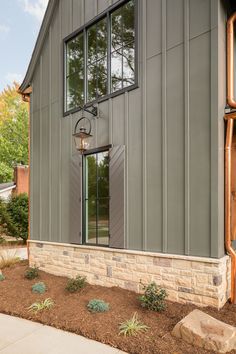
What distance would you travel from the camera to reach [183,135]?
416 centimetres

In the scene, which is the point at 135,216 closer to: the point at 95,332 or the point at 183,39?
the point at 95,332

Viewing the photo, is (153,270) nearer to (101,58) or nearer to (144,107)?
(144,107)

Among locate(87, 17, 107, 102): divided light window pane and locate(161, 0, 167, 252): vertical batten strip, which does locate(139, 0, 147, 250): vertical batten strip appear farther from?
locate(87, 17, 107, 102): divided light window pane

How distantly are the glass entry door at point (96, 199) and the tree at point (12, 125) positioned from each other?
19.5 metres

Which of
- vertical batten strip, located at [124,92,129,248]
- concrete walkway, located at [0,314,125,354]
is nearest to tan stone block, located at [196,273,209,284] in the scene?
vertical batten strip, located at [124,92,129,248]

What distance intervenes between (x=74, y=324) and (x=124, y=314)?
27.1 inches

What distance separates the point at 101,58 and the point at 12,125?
20.1 meters

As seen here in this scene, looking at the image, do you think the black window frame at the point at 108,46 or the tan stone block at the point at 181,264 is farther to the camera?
the black window frame at the point at 108,46

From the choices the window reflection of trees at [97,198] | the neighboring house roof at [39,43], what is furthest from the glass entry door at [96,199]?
the neighboring house roof at [39,43]

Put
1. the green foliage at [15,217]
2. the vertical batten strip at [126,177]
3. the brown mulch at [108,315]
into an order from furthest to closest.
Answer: the green foliage at [15,217] < the vertical batten strip at [126,177] < the brown mulch at [108,315]

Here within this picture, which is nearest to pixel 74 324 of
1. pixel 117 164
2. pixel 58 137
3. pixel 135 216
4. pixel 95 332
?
pixel 95 332

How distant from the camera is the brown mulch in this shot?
3.06 m

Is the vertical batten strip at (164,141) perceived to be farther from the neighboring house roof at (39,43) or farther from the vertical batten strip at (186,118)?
the neighboring house roof at (39,43)

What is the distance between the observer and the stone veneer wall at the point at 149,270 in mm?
3838
